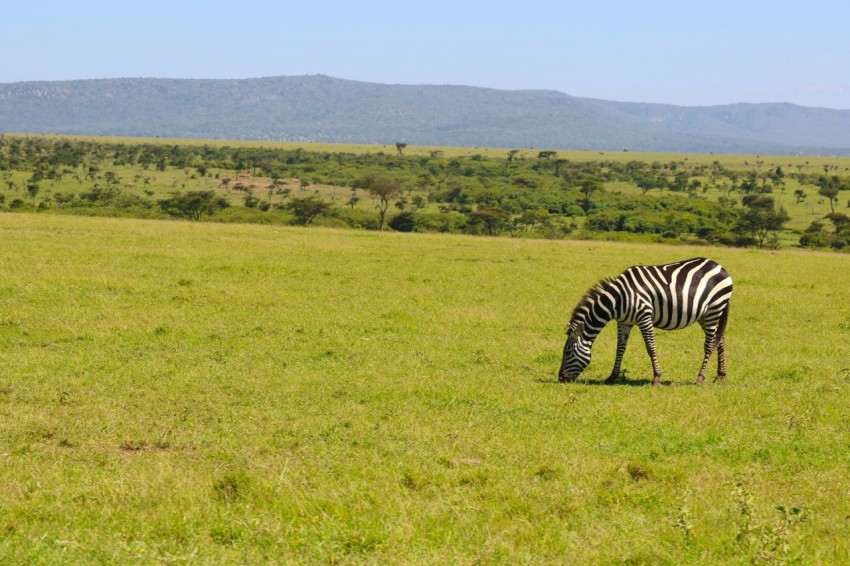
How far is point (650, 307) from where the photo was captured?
14375mm

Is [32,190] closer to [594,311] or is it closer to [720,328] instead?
[594,311]

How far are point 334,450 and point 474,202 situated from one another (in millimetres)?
70434

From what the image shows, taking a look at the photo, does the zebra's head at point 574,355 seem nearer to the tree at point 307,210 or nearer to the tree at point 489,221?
the tree at point 307,210

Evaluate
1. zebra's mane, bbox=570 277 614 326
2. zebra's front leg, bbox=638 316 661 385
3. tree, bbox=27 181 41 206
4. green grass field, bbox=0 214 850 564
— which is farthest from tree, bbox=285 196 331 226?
zebra's front leg, bbox=638 316 661 385

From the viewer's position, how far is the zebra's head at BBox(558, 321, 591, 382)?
47.2 ft

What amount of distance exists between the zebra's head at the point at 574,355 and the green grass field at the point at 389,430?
0.27m

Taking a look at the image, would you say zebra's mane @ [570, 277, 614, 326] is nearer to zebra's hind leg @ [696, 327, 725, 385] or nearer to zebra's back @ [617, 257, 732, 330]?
zebra's back @ [617, 257, 732, 330]

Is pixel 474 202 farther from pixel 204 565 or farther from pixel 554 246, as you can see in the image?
pixel 204 565

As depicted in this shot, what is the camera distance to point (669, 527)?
294 inches

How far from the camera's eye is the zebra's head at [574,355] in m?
14.4

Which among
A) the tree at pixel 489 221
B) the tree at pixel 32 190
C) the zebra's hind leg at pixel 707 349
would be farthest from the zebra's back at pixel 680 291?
the tree at pixel 32 190

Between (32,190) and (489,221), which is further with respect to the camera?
(32,190)

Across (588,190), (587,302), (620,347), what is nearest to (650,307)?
(620,347)

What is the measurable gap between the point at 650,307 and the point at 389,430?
545 centimetres
